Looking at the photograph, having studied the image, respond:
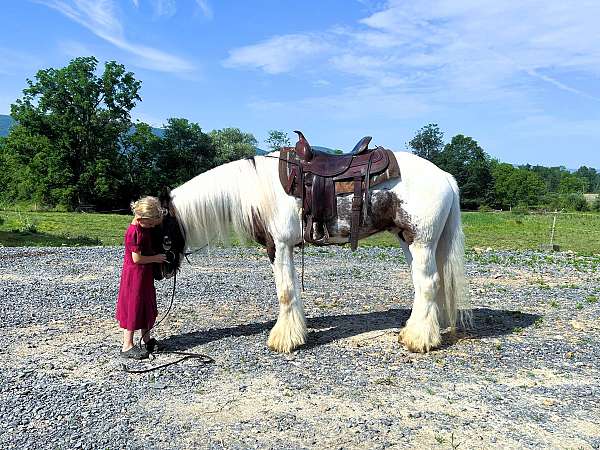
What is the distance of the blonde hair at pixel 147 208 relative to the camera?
4.89 m

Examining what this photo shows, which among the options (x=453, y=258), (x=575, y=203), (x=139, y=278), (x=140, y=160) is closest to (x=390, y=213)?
(x=453, y=258)

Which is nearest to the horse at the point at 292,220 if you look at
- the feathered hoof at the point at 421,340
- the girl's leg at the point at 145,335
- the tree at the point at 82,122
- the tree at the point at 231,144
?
the feathered hoof at the point at 421,340

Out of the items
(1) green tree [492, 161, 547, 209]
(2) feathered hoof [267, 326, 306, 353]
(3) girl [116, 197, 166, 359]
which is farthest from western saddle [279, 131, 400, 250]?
(1) green tree [492, 161, 547, 209]

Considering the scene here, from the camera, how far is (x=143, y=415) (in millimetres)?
3816

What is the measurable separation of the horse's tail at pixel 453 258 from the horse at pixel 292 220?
0.04ft

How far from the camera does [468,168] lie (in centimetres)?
7000

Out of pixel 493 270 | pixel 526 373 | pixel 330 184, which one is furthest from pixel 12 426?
pixel 493 270

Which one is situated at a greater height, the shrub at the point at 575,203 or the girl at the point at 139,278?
the shrub at the point at 575,203

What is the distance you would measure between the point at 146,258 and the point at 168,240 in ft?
0.95

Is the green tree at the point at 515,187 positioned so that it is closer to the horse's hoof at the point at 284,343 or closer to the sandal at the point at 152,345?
the horse's hoof at the point at 284,343

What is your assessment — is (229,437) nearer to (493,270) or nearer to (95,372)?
(95,372)

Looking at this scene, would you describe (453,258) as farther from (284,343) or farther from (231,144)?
(231,144)

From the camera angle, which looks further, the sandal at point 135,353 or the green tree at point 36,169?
the green tree at point 36,169

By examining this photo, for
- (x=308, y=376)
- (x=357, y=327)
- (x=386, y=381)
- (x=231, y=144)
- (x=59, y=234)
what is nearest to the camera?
(x=386, y=381)
